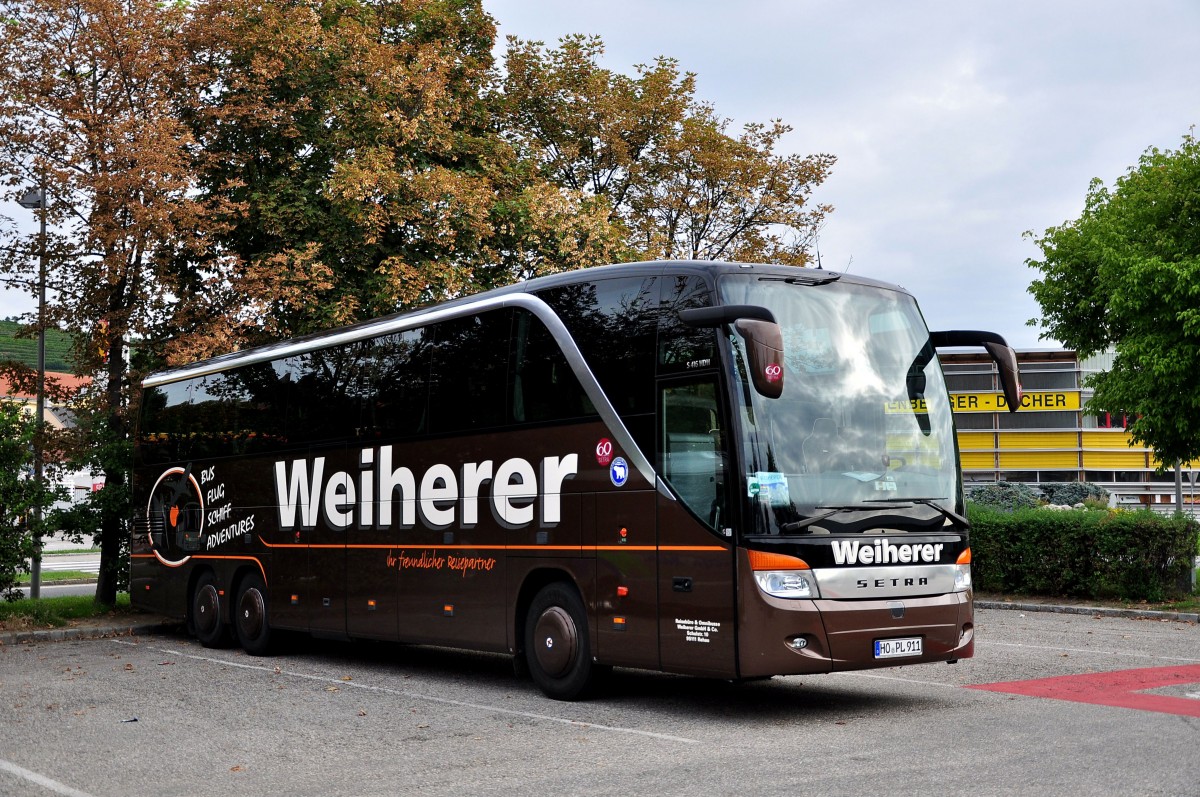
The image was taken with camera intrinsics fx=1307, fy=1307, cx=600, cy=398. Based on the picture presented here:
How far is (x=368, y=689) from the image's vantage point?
13.1 m

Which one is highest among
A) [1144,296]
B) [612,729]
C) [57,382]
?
[1144,296]

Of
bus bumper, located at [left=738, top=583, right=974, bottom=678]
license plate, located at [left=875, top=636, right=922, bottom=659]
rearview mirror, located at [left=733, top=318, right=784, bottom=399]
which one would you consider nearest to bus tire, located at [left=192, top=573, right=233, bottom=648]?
bus bumper, located at [left=738, top=583, right=974, bottom=678]

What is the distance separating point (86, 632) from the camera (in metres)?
19.2

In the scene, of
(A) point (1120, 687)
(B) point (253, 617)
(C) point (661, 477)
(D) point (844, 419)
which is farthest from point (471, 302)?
(A) point (1120, 687)

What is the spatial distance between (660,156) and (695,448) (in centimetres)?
2563

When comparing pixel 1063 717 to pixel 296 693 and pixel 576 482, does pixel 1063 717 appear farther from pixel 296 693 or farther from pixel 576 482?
pixel 296 693

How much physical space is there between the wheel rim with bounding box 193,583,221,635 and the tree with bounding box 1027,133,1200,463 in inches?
936

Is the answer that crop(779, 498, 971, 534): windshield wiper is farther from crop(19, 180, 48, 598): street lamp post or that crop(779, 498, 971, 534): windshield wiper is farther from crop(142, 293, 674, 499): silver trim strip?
crop(19, 180, 48, 598): street lamp post

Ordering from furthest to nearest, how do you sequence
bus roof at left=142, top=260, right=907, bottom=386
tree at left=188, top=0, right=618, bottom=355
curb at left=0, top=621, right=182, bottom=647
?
tree at left=188, top=0, right=618, bottom=355 < curb at left=0, top=621, right=182, bottom=647 < bus roof at left=142, top=260, right=907, bottom=386

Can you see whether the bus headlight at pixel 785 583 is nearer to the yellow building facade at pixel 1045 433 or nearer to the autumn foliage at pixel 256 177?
the autumn foliage at pixel 256 177

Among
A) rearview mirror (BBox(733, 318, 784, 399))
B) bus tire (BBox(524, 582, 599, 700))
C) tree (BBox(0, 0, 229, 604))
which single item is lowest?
bus tire (BBox(524, 582, 599, 700))

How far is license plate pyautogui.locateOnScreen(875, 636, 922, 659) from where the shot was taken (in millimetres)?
10305

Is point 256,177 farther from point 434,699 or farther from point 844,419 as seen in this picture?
point 844,419

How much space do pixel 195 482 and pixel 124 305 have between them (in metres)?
3.77
